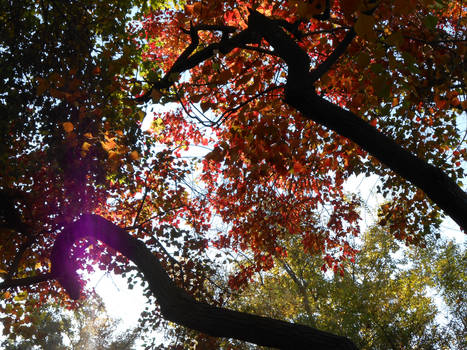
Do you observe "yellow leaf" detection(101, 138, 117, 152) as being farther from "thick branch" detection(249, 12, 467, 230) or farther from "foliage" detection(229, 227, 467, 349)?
"foliage" detection(229, 227, 467, 349)

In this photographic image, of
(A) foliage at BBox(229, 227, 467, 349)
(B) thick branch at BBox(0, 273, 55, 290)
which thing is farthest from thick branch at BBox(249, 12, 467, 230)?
(A) foliage at BBox(229, 227, 467, 349)

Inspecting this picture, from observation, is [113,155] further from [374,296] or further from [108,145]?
[374,296]

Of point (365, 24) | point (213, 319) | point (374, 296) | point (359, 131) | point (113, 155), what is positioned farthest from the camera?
point (374, 296)

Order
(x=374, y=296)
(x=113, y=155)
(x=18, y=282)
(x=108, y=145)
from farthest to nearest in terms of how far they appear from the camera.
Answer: (x=374, y=296), (x=113, y=155), (x=108, y=145), (x=18, y=282)

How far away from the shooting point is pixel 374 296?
1578 centimetres

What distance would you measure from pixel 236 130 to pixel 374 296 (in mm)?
15139

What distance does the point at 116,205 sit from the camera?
10.8 meters

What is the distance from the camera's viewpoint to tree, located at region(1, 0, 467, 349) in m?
3.46

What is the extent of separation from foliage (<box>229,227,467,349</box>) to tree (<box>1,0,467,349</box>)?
4.57 m

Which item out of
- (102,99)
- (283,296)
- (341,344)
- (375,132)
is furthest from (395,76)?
(283,296)

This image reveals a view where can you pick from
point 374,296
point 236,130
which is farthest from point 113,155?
point 374,296

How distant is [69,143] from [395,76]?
21.0 feet

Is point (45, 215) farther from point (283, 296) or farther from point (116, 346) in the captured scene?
point (116, 346)

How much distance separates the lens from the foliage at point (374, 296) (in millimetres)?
15242
